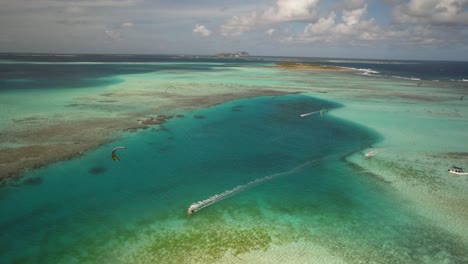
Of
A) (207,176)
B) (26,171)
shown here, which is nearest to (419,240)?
(207,176)

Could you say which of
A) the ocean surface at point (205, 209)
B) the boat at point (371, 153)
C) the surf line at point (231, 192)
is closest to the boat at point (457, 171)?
the boat at point (371, 153)

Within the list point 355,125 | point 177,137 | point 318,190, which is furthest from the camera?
point 355,125

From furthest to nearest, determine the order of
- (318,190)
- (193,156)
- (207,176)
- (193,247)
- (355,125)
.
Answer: (355,125) → (193,156) → (207,176) → (318,190) → (193,247)

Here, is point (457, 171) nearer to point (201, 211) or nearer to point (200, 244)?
point (201, 211)

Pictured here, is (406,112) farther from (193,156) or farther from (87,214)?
(87,214)

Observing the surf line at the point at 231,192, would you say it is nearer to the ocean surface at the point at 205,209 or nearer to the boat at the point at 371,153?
the ocean surface at the point at 205,209

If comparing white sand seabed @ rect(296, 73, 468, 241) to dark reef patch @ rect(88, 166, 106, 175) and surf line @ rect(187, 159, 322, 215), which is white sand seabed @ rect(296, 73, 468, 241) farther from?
dark reef patch @ rect(88, 166, 106, 175)
